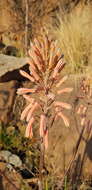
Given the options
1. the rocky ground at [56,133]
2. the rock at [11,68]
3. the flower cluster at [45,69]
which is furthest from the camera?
the rock at [11,68]

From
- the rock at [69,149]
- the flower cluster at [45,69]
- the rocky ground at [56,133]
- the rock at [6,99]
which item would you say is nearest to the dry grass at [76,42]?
the rocky ground at [56,133]

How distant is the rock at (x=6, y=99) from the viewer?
444 cm

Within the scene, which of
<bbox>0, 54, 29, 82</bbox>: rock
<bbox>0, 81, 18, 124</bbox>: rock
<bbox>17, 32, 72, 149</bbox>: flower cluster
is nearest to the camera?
<bbox>17, 32, 72, 149</bbox>: flower cluster

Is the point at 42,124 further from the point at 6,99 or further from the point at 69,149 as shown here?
the point at 6,99

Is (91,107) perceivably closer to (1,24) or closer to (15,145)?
(15,145)

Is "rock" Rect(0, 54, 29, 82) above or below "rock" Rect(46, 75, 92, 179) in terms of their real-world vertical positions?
above

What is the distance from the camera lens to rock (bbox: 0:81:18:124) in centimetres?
444

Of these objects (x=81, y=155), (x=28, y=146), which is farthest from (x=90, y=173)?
(x=28, y=146)

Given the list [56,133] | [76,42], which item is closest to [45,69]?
[56,133]

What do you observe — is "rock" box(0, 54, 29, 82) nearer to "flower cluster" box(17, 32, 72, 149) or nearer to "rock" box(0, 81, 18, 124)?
"rock" box(0, 81, 18, 124)

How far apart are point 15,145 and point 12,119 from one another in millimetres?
489

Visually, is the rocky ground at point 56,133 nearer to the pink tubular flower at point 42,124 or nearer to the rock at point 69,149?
the rock at point 69,149

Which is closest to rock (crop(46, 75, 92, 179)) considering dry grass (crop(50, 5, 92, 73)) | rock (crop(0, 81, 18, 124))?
rock (crop(0, 81, 18, 124))

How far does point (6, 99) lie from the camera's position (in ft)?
15.2
